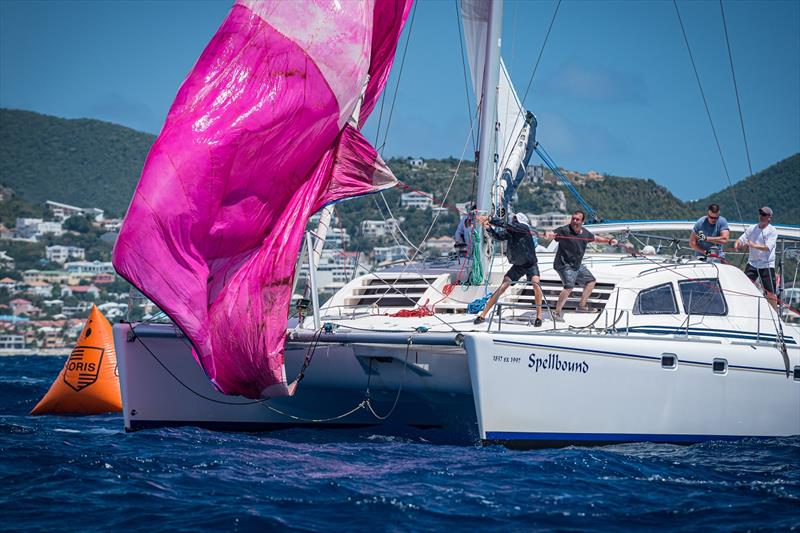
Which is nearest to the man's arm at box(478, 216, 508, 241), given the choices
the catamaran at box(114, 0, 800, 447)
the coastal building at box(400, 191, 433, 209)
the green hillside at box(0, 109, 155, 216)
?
the catamaran at box(114, 0, 800, 447)

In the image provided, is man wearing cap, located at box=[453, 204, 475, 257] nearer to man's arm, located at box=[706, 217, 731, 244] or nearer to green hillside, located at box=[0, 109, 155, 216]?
man's arm, located at box=[706, 217, 731, 244]

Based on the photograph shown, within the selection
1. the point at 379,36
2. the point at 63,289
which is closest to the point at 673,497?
the point at 379,36

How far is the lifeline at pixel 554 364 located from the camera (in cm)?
1059

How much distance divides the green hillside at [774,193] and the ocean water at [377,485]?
40.8 metres

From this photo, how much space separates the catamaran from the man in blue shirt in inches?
15.5

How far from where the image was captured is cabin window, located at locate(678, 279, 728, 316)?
41.2ft

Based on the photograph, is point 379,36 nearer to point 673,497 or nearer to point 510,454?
point 510,454

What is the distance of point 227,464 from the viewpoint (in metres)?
9.90

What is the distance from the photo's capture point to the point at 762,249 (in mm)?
13484

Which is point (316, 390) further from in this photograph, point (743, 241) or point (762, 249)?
point (762, 249)

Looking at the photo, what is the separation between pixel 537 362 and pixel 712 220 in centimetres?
441

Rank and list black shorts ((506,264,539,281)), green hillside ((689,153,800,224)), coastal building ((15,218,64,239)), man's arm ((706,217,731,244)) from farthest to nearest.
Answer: coastal building ((15,218,64,239)) → green hillside ((689,153,800,224)) → man's arm ((706,217,731,244)) → black shorts ((506,264,539,281))

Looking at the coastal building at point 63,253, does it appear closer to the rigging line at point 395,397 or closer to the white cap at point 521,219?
the rigging line at point 395,397

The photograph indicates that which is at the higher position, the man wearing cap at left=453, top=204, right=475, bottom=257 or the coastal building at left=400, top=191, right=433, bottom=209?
the coastal building at left=400, top=191, right=433, bottom=209
